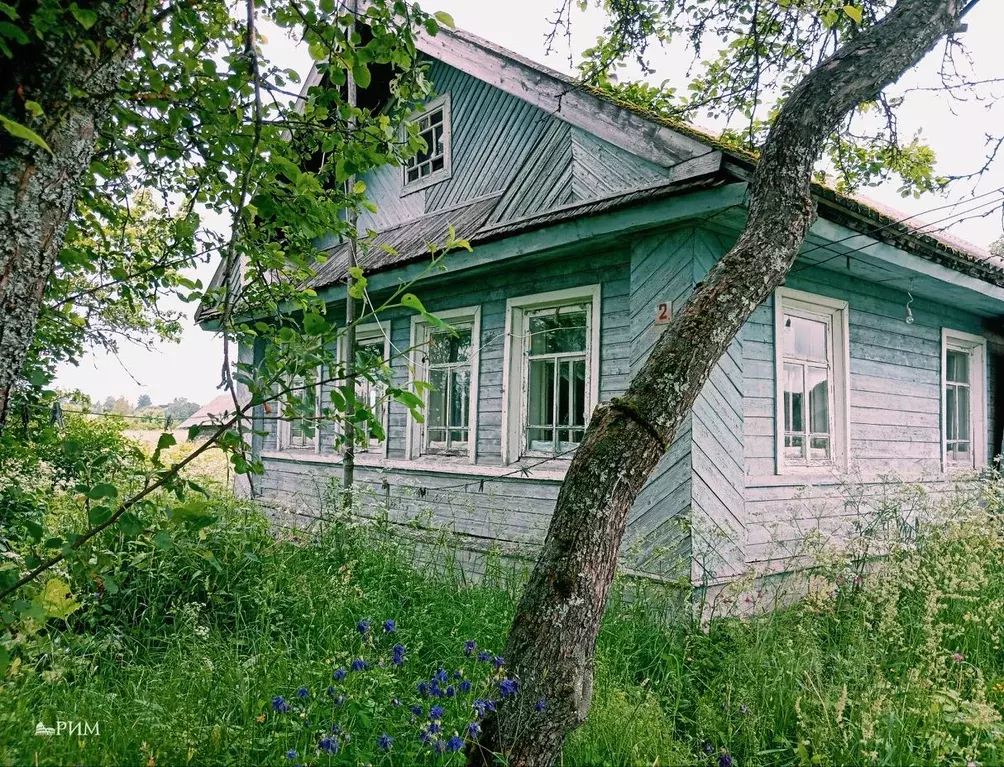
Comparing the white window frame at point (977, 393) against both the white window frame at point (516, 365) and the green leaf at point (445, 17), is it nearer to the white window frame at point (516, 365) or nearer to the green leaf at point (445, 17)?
the white window frame at point (516, 365)

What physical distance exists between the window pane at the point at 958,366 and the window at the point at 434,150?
275 inches

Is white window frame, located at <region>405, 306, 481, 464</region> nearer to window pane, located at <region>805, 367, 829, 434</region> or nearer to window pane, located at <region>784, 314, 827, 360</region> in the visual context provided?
window pane, located at <region>784, 314, 827, 360</region>

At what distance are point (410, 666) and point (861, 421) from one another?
5.31 metres

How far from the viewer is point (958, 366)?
8.62 meters

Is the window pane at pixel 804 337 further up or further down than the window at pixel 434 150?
further down

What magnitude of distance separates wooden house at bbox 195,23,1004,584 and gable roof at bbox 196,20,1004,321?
2cm

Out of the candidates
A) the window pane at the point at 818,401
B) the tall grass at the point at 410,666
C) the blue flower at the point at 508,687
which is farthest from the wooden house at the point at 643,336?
the blue flower at the point at 508,687

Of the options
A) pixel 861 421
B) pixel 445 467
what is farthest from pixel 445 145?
pixel 861 421

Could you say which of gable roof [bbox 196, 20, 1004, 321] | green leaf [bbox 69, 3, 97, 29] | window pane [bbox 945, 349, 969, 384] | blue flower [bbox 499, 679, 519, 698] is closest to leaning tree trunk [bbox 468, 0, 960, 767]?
blue flower [bbox 499, 679, 519, 698]

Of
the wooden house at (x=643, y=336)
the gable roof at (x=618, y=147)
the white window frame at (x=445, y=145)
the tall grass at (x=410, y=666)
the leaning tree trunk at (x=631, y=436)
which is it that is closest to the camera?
the leaning tree trunk at (x=631, y=436)

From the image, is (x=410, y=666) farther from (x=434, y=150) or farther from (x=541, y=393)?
(x=434, y=150)

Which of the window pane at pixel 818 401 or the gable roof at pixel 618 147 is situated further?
the window pane at pixel 818 401

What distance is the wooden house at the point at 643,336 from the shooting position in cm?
503

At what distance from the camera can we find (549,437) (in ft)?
20.6
